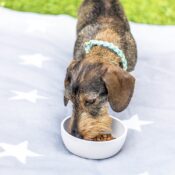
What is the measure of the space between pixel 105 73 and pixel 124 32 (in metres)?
1.10

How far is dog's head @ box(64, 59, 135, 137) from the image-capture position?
300 cm

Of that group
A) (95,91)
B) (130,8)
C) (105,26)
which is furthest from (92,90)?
(130,8)

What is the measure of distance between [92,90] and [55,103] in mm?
768

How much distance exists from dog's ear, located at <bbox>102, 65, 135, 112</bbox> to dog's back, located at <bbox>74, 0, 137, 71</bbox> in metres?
0.70

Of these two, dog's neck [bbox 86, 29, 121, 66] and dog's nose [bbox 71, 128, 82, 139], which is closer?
dog's nose [bbox 71, 128, 82, 139]

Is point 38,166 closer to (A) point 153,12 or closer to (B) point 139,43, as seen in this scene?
(B) point 139,43

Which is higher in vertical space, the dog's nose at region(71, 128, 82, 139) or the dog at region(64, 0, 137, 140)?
the dog at region(64, 0, 137, 140)

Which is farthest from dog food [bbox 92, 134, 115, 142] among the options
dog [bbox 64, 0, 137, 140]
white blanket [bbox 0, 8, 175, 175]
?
white blanket [bbox 0, 8, 175, 175]

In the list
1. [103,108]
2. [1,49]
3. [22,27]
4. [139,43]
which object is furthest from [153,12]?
[103,108]

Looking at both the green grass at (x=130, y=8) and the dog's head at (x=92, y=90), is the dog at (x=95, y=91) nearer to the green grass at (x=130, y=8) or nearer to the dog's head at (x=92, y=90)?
the dog's head at (x=92, y=90)

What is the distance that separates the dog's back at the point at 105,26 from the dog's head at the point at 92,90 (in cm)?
65

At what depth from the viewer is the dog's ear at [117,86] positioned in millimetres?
3012

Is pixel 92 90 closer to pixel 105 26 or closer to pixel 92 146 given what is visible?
pixel 92 146

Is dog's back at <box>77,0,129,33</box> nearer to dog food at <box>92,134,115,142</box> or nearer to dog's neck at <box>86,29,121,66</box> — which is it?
dog's neck at <box>86,29,121,66</box>
